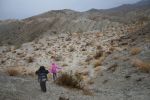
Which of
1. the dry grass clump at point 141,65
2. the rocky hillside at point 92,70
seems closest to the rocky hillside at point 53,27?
the rocky hillside at point 92,70

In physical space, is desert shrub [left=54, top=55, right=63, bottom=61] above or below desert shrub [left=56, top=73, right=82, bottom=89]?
below

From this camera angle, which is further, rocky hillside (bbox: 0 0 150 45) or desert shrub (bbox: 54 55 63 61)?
rocky hillside (bbox: 0 0 150 45)

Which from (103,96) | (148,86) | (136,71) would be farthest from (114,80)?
(103,96)

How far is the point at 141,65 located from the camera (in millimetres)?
20516

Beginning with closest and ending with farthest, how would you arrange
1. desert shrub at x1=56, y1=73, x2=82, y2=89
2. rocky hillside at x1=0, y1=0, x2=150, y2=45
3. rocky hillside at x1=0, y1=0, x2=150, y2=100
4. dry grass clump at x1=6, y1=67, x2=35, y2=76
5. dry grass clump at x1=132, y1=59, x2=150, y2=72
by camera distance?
rocky hillside at x1=0, y1=0, x2=150, y2=100, desert shrub at x1=56, y1=73, x2=82, y2=89, dry grass clump at x1=132, y1=59, x2=150, y2=72, dry grass clump at x1=6, y1=67, x2=35, y2=76, rocky hillside at x1=0, y1=0, x2=150, y2=45

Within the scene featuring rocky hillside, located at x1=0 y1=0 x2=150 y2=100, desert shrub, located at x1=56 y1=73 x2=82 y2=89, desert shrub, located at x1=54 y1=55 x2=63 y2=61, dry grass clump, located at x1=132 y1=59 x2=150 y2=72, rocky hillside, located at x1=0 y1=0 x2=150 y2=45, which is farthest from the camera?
rocky hillside, located at x1=0 y1=0 x2=150 y2=45

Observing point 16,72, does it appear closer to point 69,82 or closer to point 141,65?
point 69,82

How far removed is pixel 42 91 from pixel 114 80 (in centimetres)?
744

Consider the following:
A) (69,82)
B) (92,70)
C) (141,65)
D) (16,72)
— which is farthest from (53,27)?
(69,82)

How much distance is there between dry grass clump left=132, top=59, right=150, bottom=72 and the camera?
65.1 ft

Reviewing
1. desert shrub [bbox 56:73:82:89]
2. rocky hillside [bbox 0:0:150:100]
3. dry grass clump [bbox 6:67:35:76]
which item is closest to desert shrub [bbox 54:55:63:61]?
rocky hillside [bbox 0:0:150:100]

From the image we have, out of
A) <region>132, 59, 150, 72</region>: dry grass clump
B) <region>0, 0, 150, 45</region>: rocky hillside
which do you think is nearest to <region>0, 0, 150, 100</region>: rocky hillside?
<region>132, 59, 150, 72</region>: dry grass clump

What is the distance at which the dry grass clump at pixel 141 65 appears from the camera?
19.8 m

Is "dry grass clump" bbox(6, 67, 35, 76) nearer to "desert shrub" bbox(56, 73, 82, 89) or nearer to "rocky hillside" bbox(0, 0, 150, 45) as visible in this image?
"desert shrub" bbox(56, 73, 82, 89)
